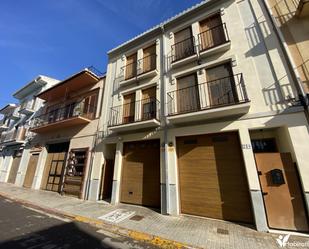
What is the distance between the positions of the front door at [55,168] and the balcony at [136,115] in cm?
584

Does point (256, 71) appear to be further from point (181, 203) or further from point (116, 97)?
point (116, 97)

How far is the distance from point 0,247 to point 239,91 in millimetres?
Result: 9268

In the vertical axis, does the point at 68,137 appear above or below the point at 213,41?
below

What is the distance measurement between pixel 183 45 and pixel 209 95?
12.4 feet

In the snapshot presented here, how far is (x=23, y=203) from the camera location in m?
8.59

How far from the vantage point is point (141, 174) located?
8.46 metres

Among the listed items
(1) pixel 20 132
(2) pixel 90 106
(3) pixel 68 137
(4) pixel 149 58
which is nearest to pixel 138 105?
(4) pixel 149 58

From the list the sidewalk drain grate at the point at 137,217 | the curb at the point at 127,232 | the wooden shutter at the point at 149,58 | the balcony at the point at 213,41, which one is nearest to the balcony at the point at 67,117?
the wooden shutter at the point at 149,58

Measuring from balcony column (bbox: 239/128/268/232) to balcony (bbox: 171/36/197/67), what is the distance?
177 inches

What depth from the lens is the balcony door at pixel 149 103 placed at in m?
8.96

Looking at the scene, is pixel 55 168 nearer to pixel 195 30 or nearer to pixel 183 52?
pixel 183 52

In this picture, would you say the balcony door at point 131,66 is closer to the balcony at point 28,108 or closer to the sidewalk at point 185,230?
the sidewalk at point 185,230

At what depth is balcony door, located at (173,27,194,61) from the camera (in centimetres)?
872

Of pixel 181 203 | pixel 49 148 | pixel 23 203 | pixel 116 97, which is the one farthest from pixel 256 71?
pixel 49 148
